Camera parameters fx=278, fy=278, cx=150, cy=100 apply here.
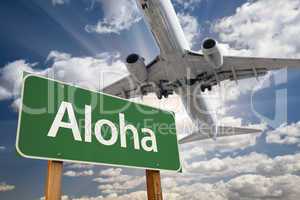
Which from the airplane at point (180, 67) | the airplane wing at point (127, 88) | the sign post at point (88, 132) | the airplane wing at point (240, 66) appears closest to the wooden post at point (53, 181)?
the sign post at point (88, 132)

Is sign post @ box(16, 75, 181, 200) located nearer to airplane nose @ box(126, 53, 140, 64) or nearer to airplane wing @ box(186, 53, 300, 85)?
airplane wing @ box(186, 53, 300, 85)

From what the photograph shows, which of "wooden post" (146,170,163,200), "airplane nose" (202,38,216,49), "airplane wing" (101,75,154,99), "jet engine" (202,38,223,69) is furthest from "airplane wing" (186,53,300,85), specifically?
"wooden post" (146,170,163,200)

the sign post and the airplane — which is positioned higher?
the airplane

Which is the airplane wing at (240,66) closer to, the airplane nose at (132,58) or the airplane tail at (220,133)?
the airplane nose at (132,58)

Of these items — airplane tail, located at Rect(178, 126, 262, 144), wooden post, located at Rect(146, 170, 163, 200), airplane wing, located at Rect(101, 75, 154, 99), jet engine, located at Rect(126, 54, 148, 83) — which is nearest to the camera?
wooden post, located at Rect(146, 170, 163, 200)

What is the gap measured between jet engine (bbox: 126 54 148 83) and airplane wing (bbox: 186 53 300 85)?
3.25m

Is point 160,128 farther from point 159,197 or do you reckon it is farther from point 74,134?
point 74,134

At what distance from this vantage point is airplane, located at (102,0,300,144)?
16.2 meters

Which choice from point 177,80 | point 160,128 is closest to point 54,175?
point 160,128

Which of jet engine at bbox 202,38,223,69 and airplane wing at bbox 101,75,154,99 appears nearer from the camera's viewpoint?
jet engine at bbox 202,38,223,69

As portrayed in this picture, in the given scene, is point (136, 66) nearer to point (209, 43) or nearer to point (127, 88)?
point (127, 88)

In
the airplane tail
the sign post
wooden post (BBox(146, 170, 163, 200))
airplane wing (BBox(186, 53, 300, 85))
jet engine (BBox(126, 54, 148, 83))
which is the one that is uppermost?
jet engine (BBox(126, 54, 148, 83))

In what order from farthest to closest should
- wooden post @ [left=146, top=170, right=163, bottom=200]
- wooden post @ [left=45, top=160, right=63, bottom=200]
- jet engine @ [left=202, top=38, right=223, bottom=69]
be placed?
jet engine @ [left=202, top=38, right=223, bottom=69]
wooden post @ [left=146, top=170, right=163, bottom=200]
wooden post @ [left=45, top=160, right=63, bottom=200]

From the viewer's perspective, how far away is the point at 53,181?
1.66 meters
